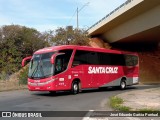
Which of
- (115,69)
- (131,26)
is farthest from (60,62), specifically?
(131,26)

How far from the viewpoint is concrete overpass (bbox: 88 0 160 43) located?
33131 mm

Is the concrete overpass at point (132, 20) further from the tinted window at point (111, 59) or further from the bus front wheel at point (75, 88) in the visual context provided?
the bus front wheel at point (75, 88)

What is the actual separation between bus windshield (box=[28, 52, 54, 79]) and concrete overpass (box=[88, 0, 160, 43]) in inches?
483

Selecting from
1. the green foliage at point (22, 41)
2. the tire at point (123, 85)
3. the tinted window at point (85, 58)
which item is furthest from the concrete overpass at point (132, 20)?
the tinted window at point (85, 58)

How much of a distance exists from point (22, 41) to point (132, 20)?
2420 cm

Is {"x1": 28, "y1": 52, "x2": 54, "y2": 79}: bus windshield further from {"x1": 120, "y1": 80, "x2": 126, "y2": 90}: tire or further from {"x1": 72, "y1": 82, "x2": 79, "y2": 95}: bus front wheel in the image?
{"x1": 120, "y1": 80, "x2": 126, "y2": 90}: tire

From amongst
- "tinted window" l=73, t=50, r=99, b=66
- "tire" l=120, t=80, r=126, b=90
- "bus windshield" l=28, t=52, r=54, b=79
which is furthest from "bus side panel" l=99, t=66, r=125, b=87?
"bus windshield" l=28, t=52, r=54, b=79

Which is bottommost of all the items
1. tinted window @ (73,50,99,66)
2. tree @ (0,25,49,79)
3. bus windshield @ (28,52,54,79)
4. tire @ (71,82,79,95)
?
tire @ (71,82,79,95)

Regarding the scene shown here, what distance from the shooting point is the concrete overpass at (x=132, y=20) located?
109 ft

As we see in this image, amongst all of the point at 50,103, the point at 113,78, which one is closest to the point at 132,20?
the point at 113,78

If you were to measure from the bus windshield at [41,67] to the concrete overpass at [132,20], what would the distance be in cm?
1227

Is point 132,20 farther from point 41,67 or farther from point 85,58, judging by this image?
point 41,67

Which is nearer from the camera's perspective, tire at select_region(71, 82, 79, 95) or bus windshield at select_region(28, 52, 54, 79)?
bus windshield at select_region(28, 52, 54, 79)

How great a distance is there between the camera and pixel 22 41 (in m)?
58.0
